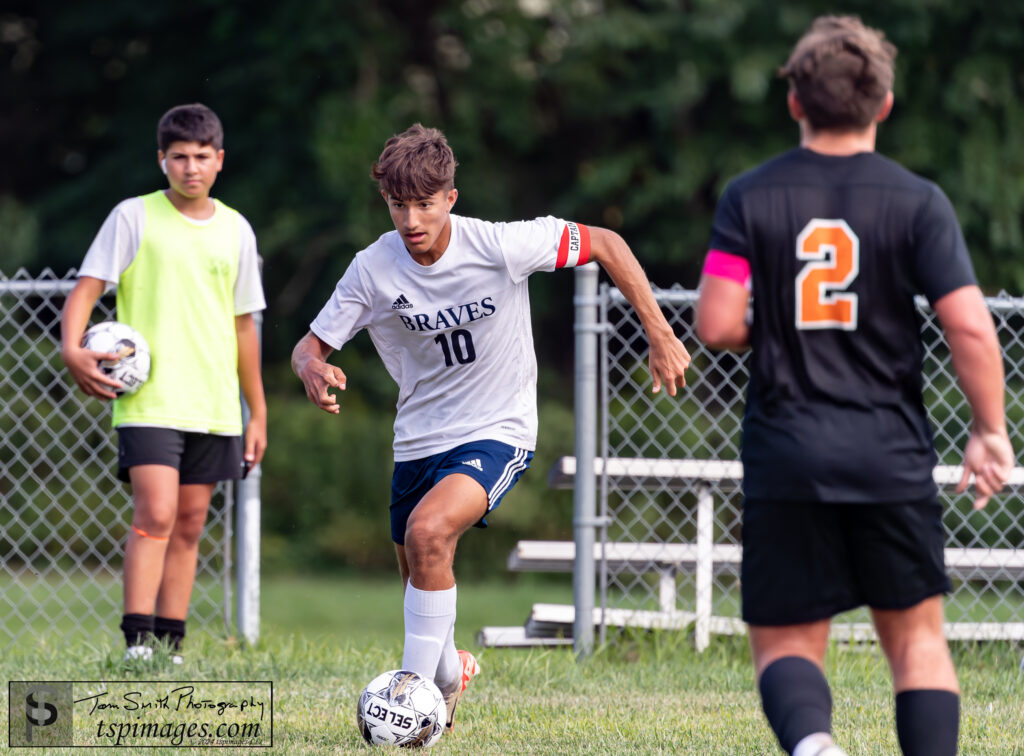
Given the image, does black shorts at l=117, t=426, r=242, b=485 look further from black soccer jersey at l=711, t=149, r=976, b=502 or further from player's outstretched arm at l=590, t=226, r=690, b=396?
black soccer jersey at l=711, t=149, r=976, b=502

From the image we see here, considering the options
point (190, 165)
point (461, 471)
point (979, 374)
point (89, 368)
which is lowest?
point (461, 471)

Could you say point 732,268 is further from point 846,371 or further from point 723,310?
point 846,371

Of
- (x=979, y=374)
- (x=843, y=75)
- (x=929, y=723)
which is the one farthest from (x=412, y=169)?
(x=929, y=723)

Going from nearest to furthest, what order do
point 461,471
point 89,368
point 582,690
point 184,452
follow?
point 461,471
point 89,368
point 582,690
point 184,452

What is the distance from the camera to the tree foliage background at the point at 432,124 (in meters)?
12.0

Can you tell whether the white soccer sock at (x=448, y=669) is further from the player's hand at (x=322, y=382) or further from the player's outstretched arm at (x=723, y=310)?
the player's outstretched arm at (x=723, y=310)

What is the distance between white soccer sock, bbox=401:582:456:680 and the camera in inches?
145

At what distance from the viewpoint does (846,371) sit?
8.45 feet

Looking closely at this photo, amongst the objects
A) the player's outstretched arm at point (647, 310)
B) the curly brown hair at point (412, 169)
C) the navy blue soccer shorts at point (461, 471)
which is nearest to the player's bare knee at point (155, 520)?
the navy blue soccer shorts at point (461, 471)

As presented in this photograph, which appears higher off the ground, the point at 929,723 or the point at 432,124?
the point at 432,124

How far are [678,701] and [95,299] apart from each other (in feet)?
8.61

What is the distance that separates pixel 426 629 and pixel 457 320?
0.94 m

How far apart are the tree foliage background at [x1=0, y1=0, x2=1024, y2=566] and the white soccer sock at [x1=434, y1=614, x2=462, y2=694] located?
8649 millimetres

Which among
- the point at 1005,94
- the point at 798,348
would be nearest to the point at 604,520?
the point at 798,348
